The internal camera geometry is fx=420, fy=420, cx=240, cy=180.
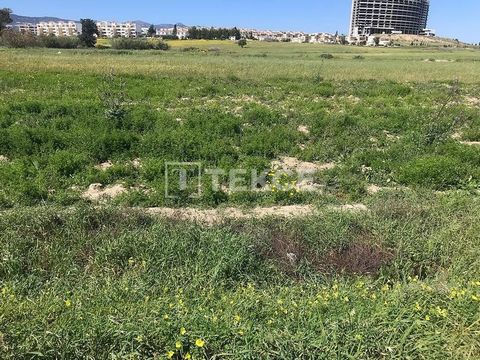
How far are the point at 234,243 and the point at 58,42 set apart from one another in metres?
81.4

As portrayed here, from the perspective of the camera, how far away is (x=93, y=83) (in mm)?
19047

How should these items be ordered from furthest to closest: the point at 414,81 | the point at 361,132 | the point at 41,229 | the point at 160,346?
the point at 414,81 < the point at 361,132 < the point at 41,229 < the point at 160,346

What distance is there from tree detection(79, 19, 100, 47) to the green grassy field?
3023 inches

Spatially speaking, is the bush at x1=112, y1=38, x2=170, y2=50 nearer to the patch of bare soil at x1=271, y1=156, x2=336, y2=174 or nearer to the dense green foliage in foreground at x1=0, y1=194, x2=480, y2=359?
the patch of bare soil at x1=271, y1=156, x2=336, y2=174

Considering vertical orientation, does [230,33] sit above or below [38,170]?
above

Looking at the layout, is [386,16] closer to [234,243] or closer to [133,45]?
[133,45]

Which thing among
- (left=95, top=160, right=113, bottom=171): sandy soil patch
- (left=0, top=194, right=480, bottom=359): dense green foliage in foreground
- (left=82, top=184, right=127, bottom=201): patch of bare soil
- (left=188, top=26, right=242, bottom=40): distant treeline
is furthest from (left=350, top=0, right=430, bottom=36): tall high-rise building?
(left=0, top=194, right=480, bottom=359): dense green foliage in foreground

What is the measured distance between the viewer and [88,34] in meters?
86.2

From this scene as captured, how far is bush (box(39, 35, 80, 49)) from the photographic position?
73625 millimetres

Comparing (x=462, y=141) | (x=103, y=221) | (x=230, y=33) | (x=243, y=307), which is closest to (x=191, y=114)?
(x=103, y=221)

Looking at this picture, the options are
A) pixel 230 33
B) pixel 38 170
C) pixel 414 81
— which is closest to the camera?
pixel 38 170

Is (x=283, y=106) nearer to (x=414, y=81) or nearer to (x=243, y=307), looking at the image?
(x=243, y=307)

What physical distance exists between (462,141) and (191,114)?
7962 mm

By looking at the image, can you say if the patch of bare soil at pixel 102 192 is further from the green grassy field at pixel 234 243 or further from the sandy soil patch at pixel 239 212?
the sandy soil patch at pixel 239 212
